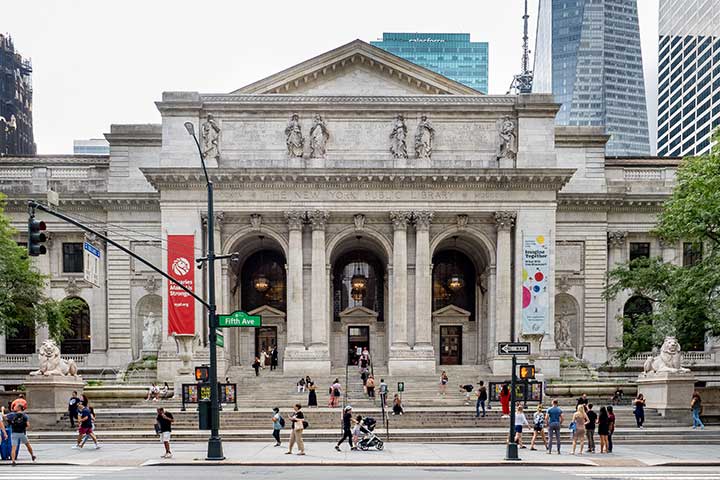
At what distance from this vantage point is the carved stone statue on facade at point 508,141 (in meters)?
49.3

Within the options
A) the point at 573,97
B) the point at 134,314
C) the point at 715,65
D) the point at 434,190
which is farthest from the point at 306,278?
the point at 573,97

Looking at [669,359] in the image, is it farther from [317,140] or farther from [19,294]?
[19,294]

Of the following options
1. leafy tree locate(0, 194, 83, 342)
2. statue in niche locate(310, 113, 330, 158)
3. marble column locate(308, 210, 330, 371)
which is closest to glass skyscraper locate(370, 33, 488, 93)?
statue in niche locate(310, 113, 330, 158)

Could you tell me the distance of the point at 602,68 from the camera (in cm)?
19050

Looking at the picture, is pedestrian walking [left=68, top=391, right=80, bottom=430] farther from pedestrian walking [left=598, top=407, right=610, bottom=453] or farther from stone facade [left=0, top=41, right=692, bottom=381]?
pedestrian walking [left=598, top=407, right=610, bottom=453]

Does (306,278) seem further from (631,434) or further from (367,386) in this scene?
(631,434)

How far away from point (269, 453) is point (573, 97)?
17863 cm

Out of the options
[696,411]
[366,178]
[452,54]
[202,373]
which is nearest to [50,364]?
[202,373]

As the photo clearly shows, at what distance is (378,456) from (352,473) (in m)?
4.15

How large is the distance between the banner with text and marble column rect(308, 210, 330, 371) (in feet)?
41.5

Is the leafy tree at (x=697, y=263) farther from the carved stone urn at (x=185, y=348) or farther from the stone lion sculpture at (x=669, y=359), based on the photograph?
the carved stone urn at (x=185, y=348)

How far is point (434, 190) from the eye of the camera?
4941 centimetres

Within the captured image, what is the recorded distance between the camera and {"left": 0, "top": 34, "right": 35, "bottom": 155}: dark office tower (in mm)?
79062

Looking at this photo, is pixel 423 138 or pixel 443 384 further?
pixel 423 138
